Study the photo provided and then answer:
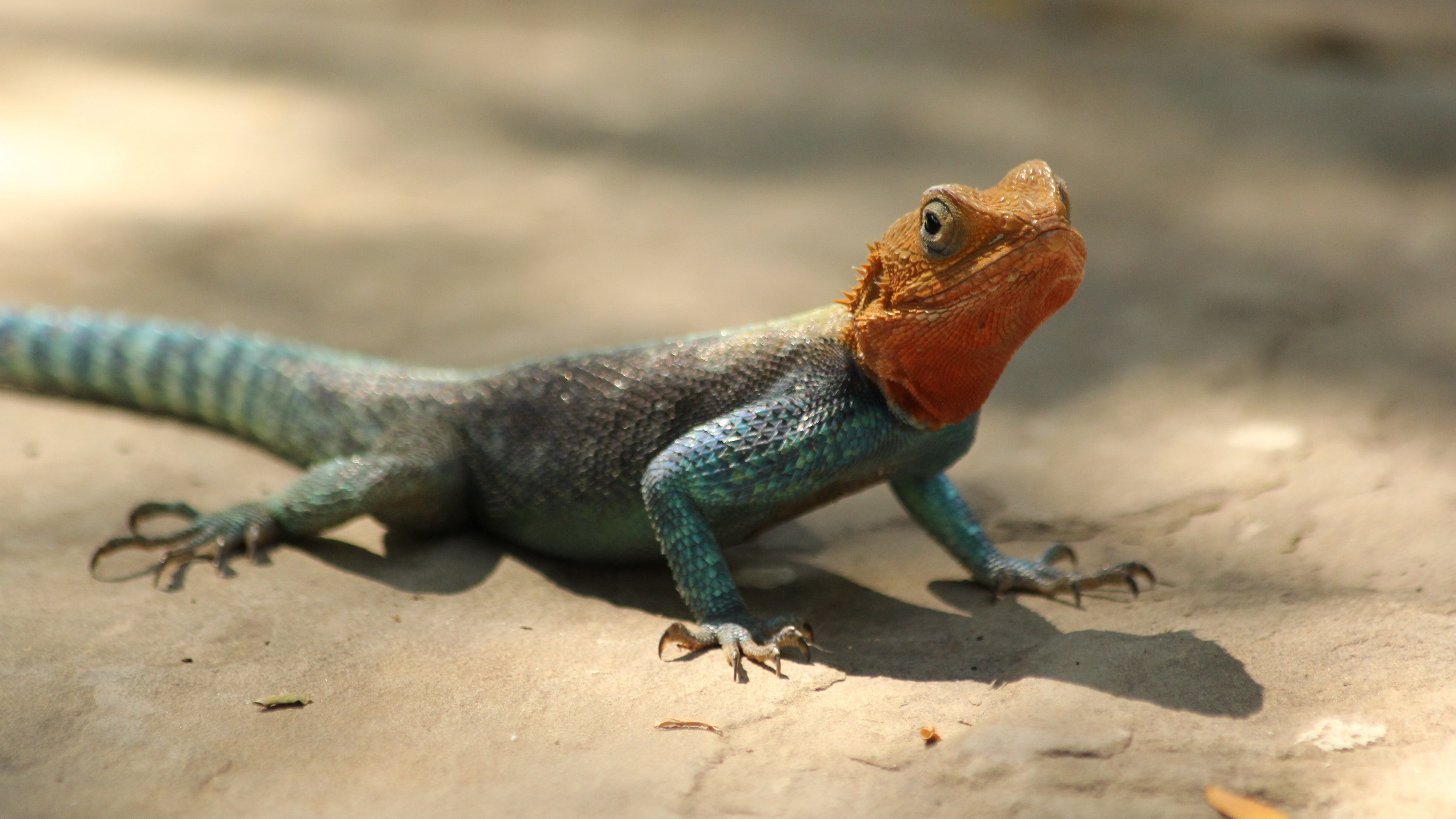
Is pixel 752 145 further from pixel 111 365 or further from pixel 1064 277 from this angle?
pixel 1064 277

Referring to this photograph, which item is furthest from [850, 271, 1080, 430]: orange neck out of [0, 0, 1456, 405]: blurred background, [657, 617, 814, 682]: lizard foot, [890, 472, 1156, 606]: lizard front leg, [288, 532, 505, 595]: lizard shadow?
[0, 0, 1456, 405]: blurred background

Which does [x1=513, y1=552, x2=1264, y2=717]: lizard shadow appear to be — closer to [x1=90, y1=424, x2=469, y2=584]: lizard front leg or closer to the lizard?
the lizard

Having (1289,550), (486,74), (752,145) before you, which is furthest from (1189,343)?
(486,74)

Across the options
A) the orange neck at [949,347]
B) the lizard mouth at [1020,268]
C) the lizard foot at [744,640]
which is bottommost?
the lizard foot at [744,640]

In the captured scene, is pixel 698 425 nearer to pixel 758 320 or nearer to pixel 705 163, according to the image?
pixel 758 320

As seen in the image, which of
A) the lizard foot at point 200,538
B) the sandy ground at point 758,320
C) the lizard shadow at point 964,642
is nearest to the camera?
the sandy ground at point 758,320

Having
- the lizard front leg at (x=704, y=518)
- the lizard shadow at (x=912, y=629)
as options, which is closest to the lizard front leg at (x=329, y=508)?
the lizard shadow at (x=912, y=629)

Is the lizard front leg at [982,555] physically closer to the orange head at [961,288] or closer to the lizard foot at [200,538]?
the orange head at [961,288]

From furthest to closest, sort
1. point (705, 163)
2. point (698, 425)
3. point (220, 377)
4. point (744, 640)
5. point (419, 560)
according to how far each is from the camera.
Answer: point (705, 163), point (220, 377), point (419, 560), point (698, 425), point (744, 640)

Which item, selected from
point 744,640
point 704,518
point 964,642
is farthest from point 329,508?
point 964,642
